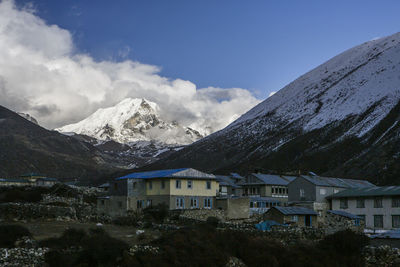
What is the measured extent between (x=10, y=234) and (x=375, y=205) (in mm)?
44864

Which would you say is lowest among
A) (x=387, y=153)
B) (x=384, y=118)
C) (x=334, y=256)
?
(x=334, y=256)

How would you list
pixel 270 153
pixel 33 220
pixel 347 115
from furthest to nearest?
pixel 347 115, pixel 270 153, pixel 33 220

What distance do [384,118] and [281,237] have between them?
14283cm

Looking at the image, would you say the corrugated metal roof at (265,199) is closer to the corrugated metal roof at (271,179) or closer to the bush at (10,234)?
the corrugated metal roof at (271,179)

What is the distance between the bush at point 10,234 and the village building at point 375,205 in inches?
1691

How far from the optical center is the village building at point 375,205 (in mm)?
60094

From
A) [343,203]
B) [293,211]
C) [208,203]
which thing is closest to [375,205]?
[343,203]

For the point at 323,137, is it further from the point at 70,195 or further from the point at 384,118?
the point at 70,195

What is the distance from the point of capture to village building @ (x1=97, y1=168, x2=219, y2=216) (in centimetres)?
6444

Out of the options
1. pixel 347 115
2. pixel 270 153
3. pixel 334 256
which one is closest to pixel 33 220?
pixel 334 256

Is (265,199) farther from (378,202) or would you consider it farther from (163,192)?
(163,192)

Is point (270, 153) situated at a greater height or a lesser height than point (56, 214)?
greater

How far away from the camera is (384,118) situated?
174 meters

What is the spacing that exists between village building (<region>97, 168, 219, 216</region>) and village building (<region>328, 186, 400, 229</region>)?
59.0 ft
